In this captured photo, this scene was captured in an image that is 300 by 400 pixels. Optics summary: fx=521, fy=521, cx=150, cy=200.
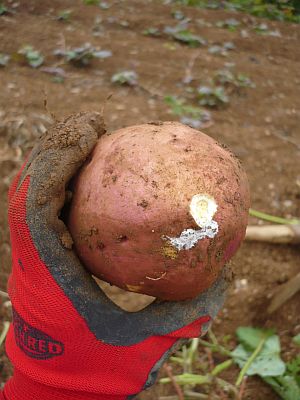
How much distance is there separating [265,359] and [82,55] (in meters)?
2.31

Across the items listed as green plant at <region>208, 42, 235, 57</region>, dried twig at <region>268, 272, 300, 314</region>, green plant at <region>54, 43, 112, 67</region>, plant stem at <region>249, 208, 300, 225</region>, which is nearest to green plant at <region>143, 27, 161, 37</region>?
green plant at <region>208, 42, 235, 57</region>

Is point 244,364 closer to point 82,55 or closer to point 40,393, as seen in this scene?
point 40,393

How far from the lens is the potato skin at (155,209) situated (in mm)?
1021

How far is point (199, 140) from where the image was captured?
1.10 m

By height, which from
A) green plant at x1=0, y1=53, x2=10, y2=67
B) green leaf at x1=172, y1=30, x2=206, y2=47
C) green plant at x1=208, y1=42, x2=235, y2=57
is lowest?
green plant at x1=208, y1=42, x2=235, y2=57

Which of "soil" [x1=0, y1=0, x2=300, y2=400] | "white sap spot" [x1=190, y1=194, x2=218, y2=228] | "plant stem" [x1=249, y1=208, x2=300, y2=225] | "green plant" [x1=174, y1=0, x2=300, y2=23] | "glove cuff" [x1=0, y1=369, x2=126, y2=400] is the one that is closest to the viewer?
"white sap spot" [x1=190, y1=194, x2=218, y2=228]

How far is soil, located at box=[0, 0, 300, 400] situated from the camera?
217cm

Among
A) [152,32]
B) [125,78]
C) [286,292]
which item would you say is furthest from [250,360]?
[152,32]

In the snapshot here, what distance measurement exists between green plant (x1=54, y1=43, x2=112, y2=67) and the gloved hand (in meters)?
2.33

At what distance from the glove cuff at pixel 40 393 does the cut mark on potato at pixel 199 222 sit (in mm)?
429

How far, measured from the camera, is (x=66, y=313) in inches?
43.3

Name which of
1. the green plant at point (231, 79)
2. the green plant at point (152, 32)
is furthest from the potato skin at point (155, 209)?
the green plant at point (152, 32)

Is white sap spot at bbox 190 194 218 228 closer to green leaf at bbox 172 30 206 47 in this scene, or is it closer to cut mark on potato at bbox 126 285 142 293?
cut mark on potato at bbox 126 285 142 293

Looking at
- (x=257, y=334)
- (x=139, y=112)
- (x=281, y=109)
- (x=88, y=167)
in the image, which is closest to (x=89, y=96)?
(x=139, y=112)
